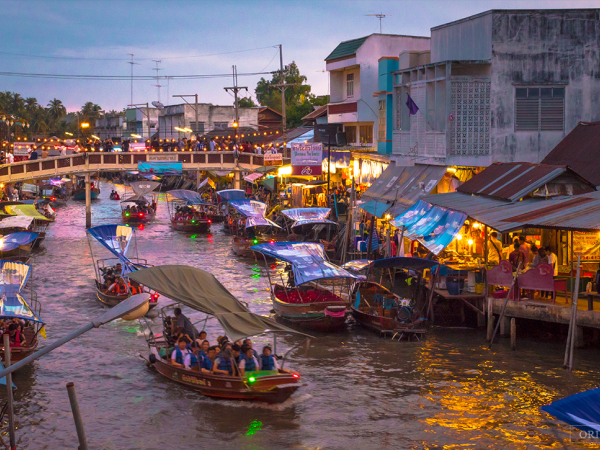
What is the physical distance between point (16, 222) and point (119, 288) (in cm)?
1257

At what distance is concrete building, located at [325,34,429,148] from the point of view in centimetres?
4341

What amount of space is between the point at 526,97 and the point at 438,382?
13706 mm

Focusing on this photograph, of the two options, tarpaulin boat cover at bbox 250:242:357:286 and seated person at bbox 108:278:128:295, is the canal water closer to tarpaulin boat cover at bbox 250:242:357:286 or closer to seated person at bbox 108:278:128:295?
tarpaulin boat cover at bbox 250:242:357:286

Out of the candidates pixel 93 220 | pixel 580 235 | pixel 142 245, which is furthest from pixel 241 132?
pixel 580 235

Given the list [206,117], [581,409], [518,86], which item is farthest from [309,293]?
[206,117]

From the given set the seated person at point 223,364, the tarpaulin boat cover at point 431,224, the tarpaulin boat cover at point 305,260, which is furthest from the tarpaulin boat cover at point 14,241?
the seated person at point 223,364

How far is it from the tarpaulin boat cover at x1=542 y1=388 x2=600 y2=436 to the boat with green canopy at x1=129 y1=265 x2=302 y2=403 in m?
8.34

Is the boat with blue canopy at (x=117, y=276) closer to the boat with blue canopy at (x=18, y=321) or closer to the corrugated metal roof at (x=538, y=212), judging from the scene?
the boat with blue canopy at (x=18, y=321)

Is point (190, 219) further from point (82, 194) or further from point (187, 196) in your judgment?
point (82, 194)

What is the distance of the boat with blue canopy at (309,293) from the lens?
2320cm

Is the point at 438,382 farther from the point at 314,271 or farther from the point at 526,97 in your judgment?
the point at 526,97

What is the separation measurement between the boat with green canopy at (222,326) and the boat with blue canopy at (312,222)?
16.9m

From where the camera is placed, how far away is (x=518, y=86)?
27.6 meters

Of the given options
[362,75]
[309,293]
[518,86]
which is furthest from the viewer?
[362,75]
